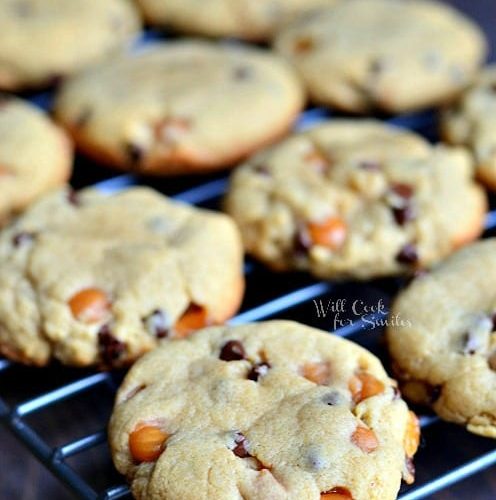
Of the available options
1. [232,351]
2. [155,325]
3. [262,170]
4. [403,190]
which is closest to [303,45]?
[262,170]

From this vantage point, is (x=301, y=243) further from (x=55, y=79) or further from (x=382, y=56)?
(x=55, y=79)

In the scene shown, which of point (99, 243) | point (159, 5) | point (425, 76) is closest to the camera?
point (99, 243)

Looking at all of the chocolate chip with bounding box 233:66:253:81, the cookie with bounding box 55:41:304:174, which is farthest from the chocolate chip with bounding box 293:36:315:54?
the chocolate chip with bounding box 233:66:253:81

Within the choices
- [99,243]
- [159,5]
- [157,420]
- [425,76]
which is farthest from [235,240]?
[159,5]

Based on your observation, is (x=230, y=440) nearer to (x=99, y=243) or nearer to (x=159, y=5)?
(x=99, y=243)

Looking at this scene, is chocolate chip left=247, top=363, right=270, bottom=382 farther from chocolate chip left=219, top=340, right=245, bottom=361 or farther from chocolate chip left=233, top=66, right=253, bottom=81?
chocolate chip left=233, top=66, right=253, bottom=81
